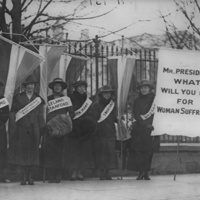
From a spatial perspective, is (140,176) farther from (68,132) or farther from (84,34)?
(84,34)

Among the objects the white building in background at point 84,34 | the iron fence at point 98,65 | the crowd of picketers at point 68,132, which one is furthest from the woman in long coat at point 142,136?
the white building in background at point 84,34

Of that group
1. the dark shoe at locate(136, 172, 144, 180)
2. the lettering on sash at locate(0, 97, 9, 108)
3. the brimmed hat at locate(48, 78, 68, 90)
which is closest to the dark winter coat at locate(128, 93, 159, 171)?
the dark shoe at locate(136, 172, 144, 180)

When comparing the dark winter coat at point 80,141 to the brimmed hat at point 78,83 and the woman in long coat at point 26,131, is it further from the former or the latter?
the woman in long coat at point 26,131

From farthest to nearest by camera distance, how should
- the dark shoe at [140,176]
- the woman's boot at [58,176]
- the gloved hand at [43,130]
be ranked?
the dark shoe at [140,176] → the woman's boot at [58,176] → the gloved hand at [43,130]

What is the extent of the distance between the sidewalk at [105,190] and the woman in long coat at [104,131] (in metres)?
0.44

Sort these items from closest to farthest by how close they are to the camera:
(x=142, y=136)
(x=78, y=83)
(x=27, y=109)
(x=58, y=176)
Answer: (x=27, y=109) < (x=58, y=176) < (x=78, y=83) < (x=142, y=136)

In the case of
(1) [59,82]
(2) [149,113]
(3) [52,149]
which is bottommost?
(3) [52,149]

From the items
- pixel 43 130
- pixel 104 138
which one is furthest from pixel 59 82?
pixel 104 138

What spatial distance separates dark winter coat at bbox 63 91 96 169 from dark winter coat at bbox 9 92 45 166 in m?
0.80

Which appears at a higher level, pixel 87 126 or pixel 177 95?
pixel 177 95

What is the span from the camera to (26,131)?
957 centimetres

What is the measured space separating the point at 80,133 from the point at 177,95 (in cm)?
196

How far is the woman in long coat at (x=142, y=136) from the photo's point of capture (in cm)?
1061

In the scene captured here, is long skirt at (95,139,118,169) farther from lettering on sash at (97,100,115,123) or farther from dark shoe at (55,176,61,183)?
dark shoe at (55,176,61,183)
